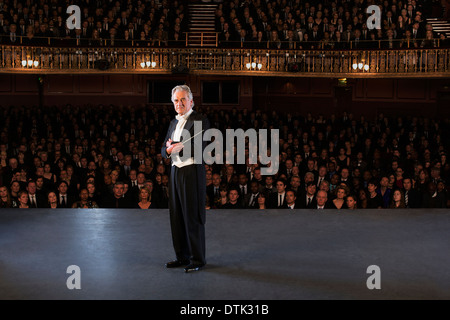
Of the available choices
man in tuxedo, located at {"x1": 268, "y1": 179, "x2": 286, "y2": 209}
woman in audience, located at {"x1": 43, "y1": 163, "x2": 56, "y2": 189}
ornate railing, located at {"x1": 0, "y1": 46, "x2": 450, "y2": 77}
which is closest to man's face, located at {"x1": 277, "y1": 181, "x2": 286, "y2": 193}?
man in tuxedo, located at {"x1": 268, "y1": 179, "x2": 286, "y2": 209}

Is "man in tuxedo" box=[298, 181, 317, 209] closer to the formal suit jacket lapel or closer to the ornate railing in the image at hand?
the formal suit jacket lapel

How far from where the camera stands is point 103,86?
1532 centimetres

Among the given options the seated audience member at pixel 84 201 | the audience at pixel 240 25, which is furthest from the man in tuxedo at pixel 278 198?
the audience at pixel 240 25

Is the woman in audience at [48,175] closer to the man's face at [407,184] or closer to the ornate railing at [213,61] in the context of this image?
the man's face at [407,184]

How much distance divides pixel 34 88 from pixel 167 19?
14.9 feet

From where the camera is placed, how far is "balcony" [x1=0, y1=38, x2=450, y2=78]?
12338mm

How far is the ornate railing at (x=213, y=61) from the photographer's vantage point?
40.5ft

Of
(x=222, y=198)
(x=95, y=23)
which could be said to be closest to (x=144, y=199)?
(x=222, y=198)

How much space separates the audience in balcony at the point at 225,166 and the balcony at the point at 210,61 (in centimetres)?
128

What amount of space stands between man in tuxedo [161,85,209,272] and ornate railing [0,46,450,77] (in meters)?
9.70

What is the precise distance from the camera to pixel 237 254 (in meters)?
3.18

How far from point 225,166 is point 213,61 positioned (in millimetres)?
6125
